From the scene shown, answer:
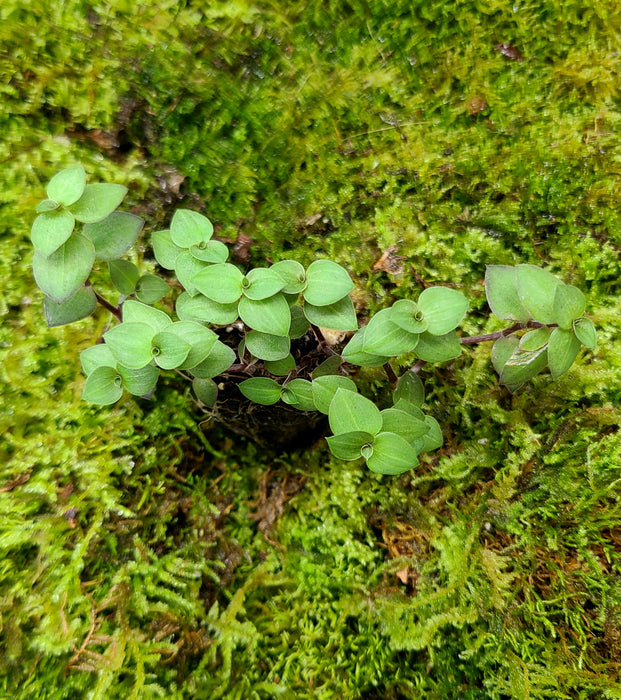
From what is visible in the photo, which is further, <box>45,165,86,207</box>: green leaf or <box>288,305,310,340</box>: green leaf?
<box>288,305,310,340</box>: green leaf

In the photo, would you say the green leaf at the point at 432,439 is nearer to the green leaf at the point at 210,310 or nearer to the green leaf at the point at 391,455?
the green leaf at the point at 391,455

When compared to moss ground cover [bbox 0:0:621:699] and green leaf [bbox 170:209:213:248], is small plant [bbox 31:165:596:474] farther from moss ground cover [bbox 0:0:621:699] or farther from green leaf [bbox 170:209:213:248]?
Answer: moss ground cover [bbox 0:0:621:699]

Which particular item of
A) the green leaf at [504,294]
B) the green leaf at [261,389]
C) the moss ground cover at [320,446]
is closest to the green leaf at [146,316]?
the green leaf at [261,389]

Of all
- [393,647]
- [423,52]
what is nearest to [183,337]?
[393,647]

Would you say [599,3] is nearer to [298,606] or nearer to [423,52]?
[423,52]

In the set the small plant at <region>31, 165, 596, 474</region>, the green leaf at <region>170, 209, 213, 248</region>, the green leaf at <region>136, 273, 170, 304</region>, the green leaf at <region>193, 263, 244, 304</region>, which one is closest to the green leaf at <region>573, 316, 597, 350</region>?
the small plant at <region>31, 165, 596, 474</region>

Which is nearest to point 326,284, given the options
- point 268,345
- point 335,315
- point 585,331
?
point 335,315
